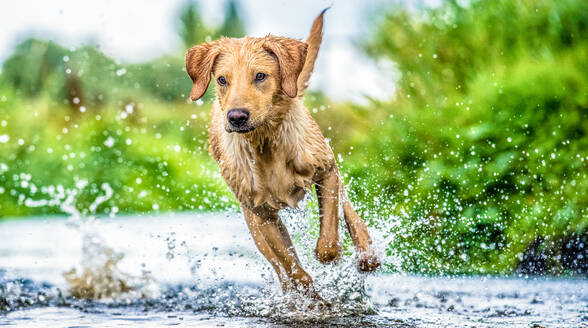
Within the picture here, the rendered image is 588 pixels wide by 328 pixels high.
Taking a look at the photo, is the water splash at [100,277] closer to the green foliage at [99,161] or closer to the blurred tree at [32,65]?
the green foliage at [99,161]

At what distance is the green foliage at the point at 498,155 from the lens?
23.2ft

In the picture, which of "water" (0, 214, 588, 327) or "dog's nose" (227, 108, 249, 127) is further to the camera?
"water" (0, 214, 588, 327)

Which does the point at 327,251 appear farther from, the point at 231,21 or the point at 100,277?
the point at 231,21

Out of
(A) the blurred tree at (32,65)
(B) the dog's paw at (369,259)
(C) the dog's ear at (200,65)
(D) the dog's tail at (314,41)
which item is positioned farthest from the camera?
(A) the blurred tree at (32,65)

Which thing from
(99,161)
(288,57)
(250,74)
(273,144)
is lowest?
(273,144)

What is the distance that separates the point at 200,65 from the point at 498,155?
151 inches

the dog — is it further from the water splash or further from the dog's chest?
the water splash

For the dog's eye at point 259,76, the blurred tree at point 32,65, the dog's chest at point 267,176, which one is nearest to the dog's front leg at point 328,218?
the dog's chest at point 267,176

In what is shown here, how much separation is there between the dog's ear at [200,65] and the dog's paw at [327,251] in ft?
3.95

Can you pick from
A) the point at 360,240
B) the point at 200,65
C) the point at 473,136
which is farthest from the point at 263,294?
the point at 473,136

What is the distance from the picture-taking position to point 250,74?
14.0 feet

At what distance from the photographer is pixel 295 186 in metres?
4.77

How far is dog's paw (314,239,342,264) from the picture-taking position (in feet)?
15.4

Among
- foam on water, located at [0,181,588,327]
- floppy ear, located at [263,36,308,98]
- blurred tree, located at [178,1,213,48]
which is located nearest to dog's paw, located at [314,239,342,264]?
foam on water, located at [0,181,588,327]
